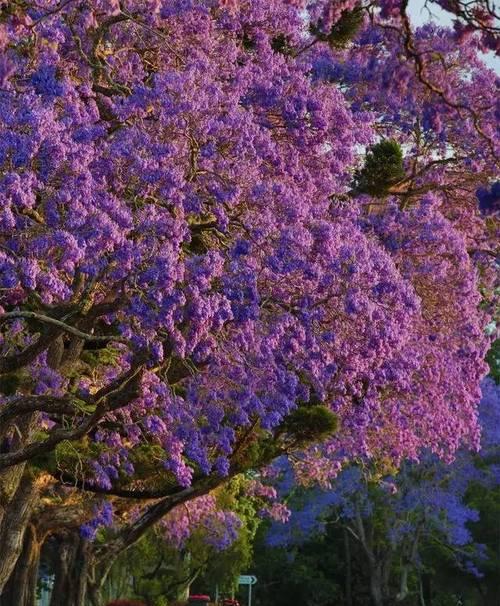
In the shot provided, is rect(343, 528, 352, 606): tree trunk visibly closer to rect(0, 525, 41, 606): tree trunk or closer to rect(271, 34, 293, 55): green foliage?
rect(0, 525, 41, 606): tree trunk

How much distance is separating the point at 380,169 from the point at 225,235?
598cm

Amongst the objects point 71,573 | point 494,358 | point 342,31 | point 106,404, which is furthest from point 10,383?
point 494,358

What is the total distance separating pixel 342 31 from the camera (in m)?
23.6

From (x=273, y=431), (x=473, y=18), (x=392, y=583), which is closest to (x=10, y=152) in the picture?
(x=473, y=18)

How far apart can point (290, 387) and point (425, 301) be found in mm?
4575

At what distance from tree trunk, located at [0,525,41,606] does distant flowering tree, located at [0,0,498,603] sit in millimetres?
2566

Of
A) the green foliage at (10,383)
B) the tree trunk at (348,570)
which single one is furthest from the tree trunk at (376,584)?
the green foliage at (10,383)

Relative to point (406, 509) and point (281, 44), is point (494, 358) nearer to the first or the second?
point (406, 509)

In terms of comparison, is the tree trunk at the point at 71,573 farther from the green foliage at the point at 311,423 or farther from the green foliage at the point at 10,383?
the green foliage at the point at 10,383

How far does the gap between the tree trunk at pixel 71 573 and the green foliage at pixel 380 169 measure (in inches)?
460

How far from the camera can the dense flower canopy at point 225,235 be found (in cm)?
1515

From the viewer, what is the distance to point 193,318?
1573 cm

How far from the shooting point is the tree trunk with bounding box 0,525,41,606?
86.0 ft

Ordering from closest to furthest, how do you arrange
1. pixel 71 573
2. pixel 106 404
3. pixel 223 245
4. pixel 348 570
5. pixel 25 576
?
1. pixel 106 404
2. pixel 223 245
3. pixel 25 576
4. pixel 71 573
5. pixel 348 570
